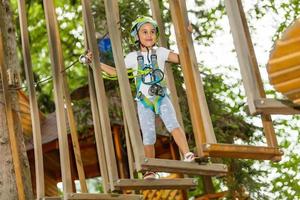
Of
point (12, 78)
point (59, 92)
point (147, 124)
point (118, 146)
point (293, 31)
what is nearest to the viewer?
point (293, 31)

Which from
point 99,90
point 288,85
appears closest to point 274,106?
point 288,85

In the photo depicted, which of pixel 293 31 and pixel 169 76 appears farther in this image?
pixel 169 76

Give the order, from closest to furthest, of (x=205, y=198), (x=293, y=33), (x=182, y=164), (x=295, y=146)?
1. (x=293, y=33)
2. (x=182, y=164)
3. (x=205, y=198)
4. (x=295, y=146)

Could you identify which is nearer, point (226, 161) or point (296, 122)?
point (226, 161)

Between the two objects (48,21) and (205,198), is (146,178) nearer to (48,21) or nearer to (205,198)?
(48,21)

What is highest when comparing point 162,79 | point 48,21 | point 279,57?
point 48,21

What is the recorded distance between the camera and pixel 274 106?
4363mm

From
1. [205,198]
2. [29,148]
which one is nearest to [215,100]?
[205,198]

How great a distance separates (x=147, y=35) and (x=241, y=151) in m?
1.54

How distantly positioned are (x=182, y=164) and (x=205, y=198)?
5.76 m

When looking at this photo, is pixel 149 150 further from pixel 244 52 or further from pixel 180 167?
pixel 244 52

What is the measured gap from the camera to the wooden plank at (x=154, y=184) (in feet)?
18.8

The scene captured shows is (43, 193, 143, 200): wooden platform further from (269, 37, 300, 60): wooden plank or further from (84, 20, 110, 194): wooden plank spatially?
(269, 37, 300, 60): wooden plank

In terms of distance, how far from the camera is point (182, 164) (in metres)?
5.39
